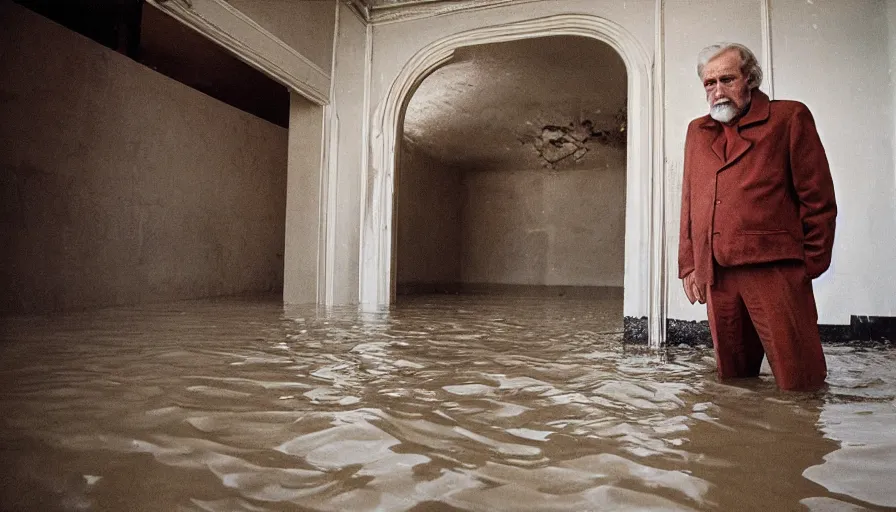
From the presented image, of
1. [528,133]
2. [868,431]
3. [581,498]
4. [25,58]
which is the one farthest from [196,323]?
[528,133]

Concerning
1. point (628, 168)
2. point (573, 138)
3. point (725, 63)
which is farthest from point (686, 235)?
point (573, 138)

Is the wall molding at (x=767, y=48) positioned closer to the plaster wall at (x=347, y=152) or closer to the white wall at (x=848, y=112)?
the white wall at (x=848, y=112)

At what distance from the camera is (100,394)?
2012 millimetres

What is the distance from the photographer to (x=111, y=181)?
6.30 meters

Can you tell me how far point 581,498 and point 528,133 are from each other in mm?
10757

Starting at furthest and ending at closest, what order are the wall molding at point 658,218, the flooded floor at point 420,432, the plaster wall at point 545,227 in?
the plaster wall at point 545,227, the wall molding at point 658,218, the flooded floor at point 420,432

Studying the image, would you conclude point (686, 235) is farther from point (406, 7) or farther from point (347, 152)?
point (406, 7)

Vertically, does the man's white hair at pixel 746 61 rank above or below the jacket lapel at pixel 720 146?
above

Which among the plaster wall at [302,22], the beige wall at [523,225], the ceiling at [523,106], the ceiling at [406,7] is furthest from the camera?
the beige wall at [523,225]

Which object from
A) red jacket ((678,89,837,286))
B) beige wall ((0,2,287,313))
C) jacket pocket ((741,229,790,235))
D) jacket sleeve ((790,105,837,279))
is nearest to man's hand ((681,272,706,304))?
red jacket ((678,89,837,286))

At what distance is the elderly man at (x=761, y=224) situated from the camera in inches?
91.7

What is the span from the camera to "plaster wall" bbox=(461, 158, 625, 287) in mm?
13891

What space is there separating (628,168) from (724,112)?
2438mm

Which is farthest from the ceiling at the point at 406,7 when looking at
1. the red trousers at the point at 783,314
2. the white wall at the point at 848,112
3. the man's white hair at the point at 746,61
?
the red trousers at the point at 783,314
